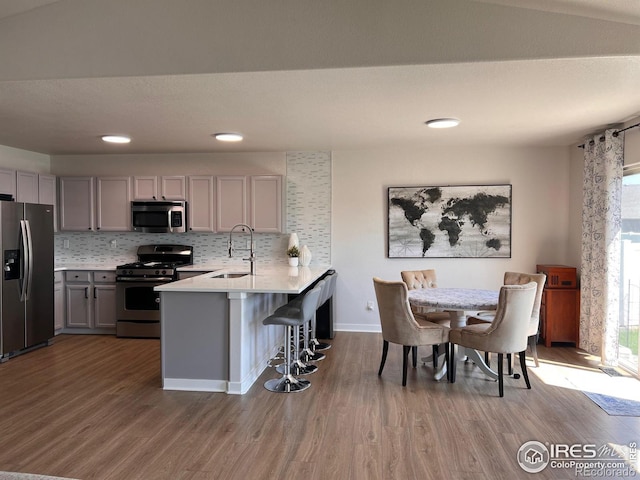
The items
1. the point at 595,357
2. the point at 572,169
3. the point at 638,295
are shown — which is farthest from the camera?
the point at 572,169

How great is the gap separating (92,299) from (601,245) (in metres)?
5.90

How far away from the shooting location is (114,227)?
235 inches

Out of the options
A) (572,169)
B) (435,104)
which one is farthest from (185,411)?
(572,169)

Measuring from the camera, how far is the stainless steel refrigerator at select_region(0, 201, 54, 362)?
466cm

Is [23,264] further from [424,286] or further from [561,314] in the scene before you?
[561,314]

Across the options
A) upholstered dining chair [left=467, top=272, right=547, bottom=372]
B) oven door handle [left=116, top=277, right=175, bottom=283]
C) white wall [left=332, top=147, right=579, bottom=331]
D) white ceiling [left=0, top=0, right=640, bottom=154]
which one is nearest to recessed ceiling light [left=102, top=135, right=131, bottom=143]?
white ceiling [left=0, top=0, right=640, bottom=154]

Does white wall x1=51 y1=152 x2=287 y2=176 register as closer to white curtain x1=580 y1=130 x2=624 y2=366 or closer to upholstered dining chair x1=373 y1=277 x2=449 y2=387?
upholstered dining chair x1=373 y1=277 x2=449 y2=387

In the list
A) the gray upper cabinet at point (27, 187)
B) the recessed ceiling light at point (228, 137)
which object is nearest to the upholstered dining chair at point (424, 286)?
the recessed ceiling light at point (228, 137)

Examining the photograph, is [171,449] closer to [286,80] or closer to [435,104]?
[286,80]

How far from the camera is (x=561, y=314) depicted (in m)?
5.14

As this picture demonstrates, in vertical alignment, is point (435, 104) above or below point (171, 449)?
above

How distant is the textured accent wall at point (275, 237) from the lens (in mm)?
5957

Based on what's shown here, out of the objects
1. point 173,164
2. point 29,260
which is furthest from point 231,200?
point 29,260

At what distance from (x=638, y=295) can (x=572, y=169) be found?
5.96 ft
